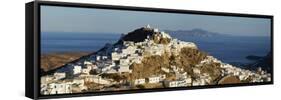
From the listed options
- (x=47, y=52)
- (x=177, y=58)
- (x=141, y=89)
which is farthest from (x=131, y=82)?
(x=47, y=52)

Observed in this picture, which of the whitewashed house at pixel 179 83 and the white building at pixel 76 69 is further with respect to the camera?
the whitewashed house at pixel 179 83

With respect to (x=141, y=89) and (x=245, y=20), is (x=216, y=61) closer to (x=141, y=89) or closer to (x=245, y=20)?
(x=245, y=20)

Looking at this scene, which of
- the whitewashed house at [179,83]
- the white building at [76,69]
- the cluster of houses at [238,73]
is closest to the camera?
the white building at [76,69]

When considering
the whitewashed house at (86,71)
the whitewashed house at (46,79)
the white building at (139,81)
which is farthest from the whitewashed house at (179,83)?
the whitewashed house at (46,79)

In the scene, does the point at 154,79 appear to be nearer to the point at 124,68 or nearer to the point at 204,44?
the point at 124,68

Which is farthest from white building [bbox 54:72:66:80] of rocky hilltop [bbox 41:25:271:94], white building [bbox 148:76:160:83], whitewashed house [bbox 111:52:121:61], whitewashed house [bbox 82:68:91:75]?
white building [bbox 148:76:160:83]

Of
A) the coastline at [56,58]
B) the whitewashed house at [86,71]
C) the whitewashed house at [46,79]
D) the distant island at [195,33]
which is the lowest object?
the whitewashed house at [46,79]

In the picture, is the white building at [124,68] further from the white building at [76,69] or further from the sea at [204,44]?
the white building at [76,69]

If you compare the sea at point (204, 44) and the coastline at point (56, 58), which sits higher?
the sea at point (204, 44)
